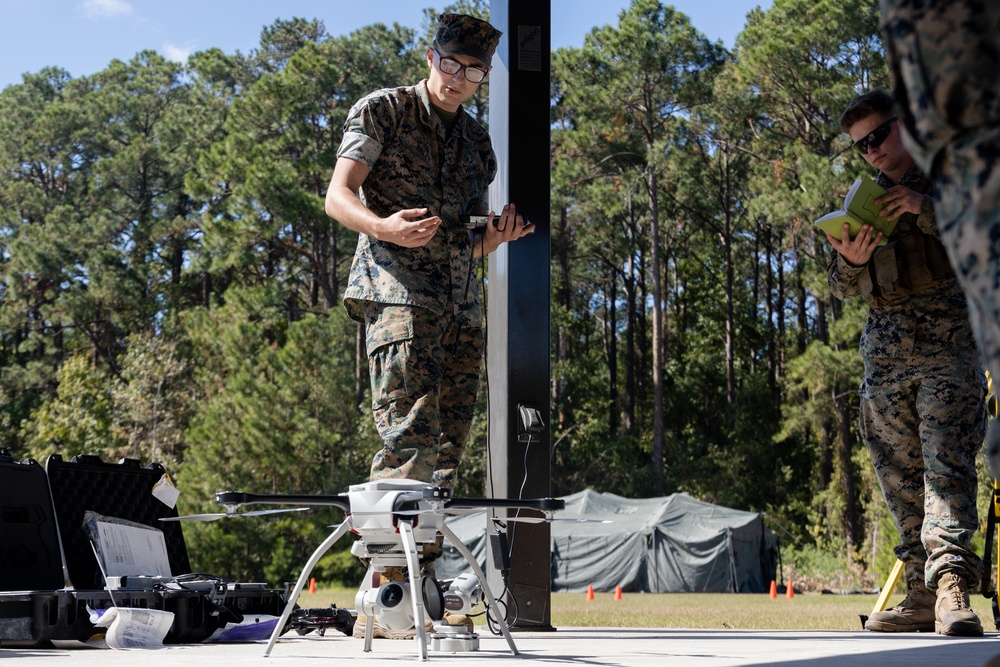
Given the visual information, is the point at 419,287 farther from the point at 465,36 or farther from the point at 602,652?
the point at 602,652

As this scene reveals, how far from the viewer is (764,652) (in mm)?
3162

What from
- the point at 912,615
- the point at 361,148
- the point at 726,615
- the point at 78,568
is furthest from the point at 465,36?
the point at 726,615

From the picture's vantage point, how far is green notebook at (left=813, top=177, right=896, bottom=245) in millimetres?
4367

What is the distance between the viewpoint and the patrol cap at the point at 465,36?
3711mm

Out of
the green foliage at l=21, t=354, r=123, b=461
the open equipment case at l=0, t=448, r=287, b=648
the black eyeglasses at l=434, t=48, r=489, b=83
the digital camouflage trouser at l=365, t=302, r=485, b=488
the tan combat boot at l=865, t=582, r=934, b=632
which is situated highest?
the green foliage at l=21, t=354, r=123, b=461

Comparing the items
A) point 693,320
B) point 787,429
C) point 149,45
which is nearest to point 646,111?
point 693,320

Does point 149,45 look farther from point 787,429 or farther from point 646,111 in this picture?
point 787,429

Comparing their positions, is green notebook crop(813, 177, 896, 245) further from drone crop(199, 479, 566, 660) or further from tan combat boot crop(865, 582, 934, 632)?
drone crop(199, 479, 566, 660)

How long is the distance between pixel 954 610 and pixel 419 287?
2225 mm

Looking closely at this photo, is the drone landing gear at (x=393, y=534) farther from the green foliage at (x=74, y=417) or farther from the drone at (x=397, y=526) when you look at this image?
the green foliage at (x=74, y=417)

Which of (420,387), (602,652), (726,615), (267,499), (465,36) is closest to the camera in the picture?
(267,499)

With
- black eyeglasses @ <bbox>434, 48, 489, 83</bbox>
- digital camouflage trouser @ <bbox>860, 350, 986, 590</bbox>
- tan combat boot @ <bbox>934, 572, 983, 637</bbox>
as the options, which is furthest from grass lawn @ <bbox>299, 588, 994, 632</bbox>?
black eyeglasses @ <bbox>434, 48, 489, 83</bbox>

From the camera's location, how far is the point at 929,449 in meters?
4.29

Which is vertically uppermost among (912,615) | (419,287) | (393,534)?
(419,287)
